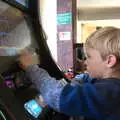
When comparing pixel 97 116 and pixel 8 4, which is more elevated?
pixel 8 4

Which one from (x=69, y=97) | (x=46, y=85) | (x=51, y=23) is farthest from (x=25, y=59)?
(x=51, y=23)

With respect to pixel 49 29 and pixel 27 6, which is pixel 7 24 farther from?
pixel 49 29

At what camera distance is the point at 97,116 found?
1.14m

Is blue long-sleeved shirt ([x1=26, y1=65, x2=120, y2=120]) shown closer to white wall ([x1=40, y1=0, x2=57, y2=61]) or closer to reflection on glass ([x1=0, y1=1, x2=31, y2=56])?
reflection on glass ([x1=0, y1=1, x2=31, y2=56])

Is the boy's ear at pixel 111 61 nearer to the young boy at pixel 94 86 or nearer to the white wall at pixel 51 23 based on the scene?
the young boy at pixel 94 86

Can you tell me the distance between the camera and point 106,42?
1166 millimetres

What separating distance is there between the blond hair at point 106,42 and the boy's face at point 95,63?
2cm

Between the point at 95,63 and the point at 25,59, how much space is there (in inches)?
10.2

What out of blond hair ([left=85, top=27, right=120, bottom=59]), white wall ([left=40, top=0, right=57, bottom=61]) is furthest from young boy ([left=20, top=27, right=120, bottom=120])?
white wall ([left=40, top=0, right=57, bottom=61])

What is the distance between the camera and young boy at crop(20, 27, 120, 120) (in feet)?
3.59

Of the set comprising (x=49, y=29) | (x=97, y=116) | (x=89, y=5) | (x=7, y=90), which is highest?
(x=89, y=5)

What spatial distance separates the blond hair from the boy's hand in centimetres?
23

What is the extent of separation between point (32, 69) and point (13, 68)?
7cm

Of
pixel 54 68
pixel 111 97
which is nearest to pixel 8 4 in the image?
pixel 54 68
